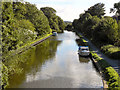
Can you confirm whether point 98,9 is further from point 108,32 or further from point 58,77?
point 58,77

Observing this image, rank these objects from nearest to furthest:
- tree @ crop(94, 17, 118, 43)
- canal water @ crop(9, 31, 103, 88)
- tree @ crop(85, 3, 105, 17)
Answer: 1. canal water @ crop(9, 31, 103, 88)
2. tree @ crop(94, 17, 118, 43)
3. tree @ crop(85, 3, 105, 17)

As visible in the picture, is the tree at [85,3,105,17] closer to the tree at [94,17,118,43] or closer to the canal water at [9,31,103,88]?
the tree at [94,17,118,43]

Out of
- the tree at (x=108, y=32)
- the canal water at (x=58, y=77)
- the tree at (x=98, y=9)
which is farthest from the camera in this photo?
the tree at (x=98, y=9)

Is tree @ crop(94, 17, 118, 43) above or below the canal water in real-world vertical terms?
above

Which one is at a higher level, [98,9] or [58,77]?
[98,9]

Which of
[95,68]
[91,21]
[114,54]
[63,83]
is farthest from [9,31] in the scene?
[91,21]

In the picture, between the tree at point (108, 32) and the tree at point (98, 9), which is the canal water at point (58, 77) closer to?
the tree at point (108, 32)

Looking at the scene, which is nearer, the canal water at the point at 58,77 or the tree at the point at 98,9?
the canal water at the point at 58,77

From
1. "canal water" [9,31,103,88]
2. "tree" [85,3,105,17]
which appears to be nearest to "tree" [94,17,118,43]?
"canal water" [9,31,103,88]

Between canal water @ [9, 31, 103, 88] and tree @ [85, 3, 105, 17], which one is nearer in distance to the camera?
canal water @ [9, 31, 103, 88]

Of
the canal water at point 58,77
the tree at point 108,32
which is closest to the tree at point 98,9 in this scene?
the tree at point 108,32

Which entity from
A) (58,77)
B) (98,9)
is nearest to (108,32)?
(58,77)

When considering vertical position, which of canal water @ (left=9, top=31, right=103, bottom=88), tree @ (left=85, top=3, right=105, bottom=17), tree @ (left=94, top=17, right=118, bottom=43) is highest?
tree @ (left=85, top=3, right=105, bottom=17)

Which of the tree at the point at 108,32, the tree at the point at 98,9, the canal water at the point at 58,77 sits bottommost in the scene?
the canal water at the point at 58,77
